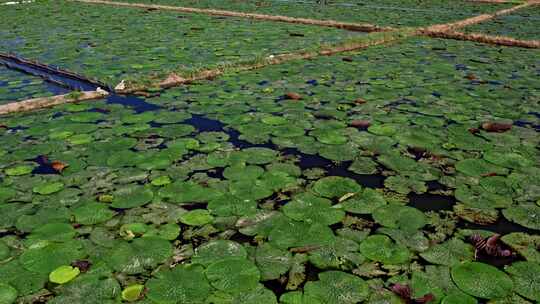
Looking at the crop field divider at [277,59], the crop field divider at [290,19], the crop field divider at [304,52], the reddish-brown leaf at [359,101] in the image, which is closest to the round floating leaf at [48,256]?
the crop field divider at [304,52]

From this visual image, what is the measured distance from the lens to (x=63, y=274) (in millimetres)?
2361

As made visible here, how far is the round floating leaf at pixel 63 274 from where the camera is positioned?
2323 mm

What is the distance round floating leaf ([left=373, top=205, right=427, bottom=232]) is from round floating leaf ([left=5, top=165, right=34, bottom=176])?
2.72 meters

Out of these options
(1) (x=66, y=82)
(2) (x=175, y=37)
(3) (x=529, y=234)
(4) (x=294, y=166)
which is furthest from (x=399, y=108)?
(2) (x=175, y=37)

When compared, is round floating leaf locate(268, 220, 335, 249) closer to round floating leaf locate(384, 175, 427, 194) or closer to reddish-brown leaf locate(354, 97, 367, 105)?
round floating leaf locate(384, 175, 427, 194)

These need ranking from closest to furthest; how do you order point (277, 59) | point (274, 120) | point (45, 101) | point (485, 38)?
point (274, 120)
point (45, 101)
point (277, 59)
point (485, 38)

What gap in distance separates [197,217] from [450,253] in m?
1.57

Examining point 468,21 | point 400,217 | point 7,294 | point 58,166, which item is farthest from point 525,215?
point 468,21

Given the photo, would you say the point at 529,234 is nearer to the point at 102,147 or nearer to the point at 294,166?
the point at 294,166

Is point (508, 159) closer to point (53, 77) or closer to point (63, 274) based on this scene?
point (63, 274)

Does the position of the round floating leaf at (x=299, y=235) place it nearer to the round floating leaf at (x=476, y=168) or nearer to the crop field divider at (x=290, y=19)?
the round floating leaf at (x=476, y=168)

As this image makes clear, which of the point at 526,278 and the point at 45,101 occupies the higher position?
the point at 45,101

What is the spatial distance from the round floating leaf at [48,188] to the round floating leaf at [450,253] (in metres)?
2.55

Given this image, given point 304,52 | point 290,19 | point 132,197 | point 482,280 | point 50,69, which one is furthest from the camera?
point 290,19
